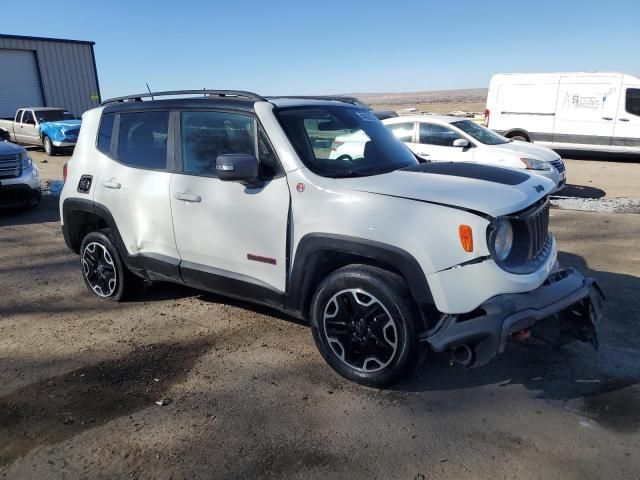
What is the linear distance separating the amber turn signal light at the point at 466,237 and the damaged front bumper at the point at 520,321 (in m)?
0.33

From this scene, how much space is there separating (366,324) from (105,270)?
280 cm

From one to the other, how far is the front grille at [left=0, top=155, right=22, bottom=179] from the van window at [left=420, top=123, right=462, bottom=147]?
7249mm

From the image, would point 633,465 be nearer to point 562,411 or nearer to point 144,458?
point 562,411

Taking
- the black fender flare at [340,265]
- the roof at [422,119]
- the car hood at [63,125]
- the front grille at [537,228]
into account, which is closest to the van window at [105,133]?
the black fender flare at [340,265]

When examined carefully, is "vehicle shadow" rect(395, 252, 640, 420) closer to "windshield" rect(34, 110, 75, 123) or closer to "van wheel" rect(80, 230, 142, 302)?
"van wheel" rect(80, 230, 142, 302)

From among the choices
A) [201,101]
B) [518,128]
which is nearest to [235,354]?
[201,101]

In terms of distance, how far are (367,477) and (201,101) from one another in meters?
2.87

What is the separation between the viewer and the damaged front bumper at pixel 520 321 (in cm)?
281

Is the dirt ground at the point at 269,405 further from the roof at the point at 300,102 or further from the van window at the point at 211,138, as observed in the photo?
the roof at the point at 300,102

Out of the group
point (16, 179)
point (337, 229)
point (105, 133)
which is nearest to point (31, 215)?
point (16, 179)

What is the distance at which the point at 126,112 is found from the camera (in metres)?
4.48

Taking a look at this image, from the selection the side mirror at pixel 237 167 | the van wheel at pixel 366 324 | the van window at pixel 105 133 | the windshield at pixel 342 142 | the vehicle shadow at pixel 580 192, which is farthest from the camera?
the vehicle shadow at pixel 580 192

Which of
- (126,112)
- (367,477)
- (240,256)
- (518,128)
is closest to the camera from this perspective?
(367,477)

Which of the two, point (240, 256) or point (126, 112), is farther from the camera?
point (126, 112)
